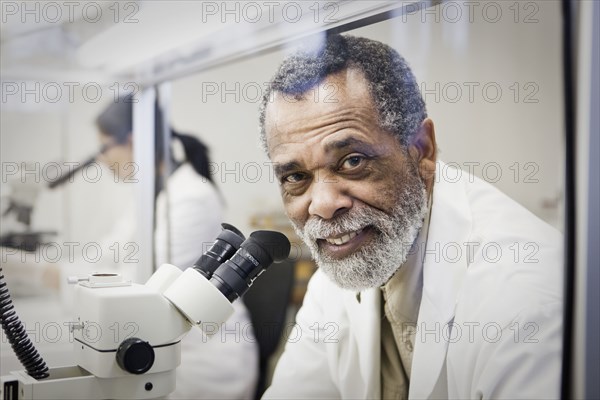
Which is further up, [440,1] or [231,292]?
[440,1]

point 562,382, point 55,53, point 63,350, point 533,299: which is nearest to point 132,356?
point 63,350

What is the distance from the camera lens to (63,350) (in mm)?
1358

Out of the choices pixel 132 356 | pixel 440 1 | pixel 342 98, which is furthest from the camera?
pixel 440 1

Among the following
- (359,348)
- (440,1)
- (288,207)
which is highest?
(440,1)

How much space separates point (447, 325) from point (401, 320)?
10 centimetres

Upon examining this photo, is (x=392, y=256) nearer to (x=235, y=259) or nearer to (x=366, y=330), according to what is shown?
(x=366, y=330)

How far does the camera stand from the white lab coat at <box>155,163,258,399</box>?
4.82ft

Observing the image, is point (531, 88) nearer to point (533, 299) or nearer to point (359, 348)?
point (533, 299)

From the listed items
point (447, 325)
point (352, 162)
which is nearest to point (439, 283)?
point (447, 325)

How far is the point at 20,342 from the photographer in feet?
4.32

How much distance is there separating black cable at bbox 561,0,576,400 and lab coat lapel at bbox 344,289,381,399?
0.51 m

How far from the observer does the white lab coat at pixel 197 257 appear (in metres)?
1.47

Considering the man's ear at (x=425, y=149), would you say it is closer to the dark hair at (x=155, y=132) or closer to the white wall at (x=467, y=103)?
the white wall at (x=467, y=103)

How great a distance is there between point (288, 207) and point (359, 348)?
1.21 ft
